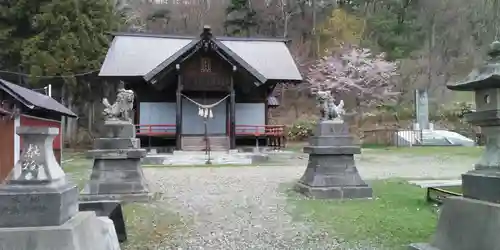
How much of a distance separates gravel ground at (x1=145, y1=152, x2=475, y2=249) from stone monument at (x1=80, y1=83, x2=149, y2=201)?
726mm

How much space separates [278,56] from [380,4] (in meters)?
17.5

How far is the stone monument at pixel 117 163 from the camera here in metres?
8.75

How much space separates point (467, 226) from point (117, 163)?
684 cm

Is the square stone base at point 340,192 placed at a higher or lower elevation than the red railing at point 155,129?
lower

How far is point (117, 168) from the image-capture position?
8922 mm

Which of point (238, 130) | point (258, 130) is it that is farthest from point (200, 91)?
point (258, 130)

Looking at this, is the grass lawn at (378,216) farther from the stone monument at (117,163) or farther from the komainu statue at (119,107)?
the komainu statue at (119,107)

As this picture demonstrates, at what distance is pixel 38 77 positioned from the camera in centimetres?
2245

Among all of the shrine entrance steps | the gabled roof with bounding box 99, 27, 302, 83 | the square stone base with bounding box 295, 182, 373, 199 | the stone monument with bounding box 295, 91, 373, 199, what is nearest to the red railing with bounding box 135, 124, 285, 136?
the shrine entrance steps

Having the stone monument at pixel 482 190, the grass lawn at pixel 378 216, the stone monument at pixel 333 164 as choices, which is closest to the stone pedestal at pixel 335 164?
the stone monument at pixel 333 164

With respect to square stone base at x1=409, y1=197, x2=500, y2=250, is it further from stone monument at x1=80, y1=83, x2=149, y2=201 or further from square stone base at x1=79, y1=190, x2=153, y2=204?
stone monument at x1=80, y1=83, x2=149, y2=201

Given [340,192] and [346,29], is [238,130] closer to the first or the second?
[340,192]

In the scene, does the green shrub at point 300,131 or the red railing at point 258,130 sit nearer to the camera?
the red railing at point 258,130

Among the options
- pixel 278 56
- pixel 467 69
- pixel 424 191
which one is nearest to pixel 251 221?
pixel 424 191
